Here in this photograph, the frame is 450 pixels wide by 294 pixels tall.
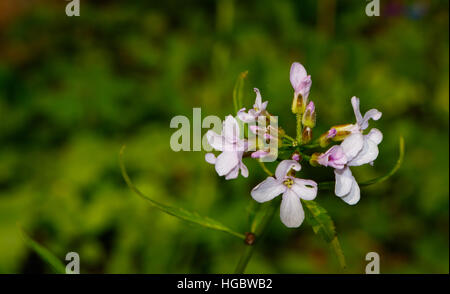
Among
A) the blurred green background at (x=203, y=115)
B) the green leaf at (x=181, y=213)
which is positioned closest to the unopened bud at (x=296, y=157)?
the green leaf at (x=181, y=213)

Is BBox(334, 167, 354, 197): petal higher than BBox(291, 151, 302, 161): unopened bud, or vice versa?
BBox(291, 151, 302, 161): unopened bud

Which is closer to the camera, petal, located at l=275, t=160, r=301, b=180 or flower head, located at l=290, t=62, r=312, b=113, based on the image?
petal, located at l=275, t=160, r=301, b=180

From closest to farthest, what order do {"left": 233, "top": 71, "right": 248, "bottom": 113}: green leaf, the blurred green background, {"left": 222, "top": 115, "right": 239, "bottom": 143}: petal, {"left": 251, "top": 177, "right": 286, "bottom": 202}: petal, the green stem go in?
{"left": 251, "top": 177, "right": 286, "bottom": 202}: petal < {"left": 222, "top": 115, "right": 239, "bottom": 143}: petal < the green stem < {"left": 233, "top": 71, "right": 248, "bottom": 113}: green leaf < the blurred green background

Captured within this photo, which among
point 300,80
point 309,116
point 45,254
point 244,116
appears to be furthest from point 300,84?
point 45,254

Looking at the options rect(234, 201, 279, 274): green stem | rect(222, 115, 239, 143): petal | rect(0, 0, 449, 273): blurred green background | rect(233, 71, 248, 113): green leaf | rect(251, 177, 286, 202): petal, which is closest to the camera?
rect(251, 177, 286, 202): petal

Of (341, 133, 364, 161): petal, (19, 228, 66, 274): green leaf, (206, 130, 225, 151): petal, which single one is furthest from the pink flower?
(19, 228, 66, 274): green leaf

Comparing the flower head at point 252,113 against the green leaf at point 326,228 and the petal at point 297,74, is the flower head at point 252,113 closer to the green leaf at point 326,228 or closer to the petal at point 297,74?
the petal at point 297,74

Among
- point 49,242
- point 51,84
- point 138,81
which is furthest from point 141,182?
point 51,84

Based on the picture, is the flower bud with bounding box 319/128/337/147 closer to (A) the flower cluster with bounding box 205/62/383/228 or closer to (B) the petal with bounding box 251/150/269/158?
(A) the flower cluster with bounding box 205/62/383/228
